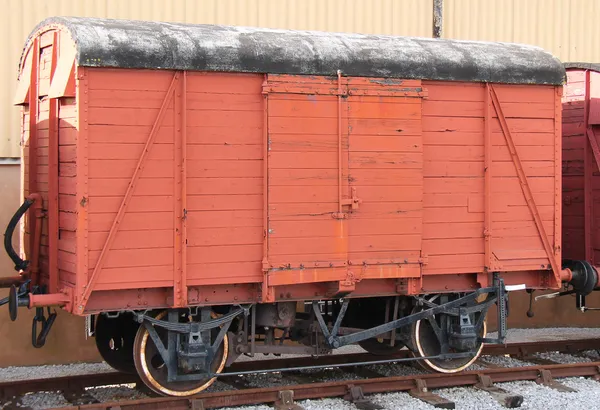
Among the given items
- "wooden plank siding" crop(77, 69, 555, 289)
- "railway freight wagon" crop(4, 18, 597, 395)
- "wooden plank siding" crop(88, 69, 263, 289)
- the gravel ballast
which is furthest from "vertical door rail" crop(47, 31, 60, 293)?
the gravel ballast

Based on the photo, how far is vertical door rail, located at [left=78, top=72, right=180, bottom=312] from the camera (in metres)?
7.76

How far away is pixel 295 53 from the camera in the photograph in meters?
8.48

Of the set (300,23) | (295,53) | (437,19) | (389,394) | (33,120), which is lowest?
(389,394)

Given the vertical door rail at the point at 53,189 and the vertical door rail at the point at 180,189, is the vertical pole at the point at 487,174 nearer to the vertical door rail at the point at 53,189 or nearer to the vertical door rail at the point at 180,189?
the vertical door rail at the point at 180,189

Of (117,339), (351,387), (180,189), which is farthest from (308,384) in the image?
(180,189)

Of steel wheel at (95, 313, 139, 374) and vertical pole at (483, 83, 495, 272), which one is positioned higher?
vertical pole at (483, 83, 495, 272)

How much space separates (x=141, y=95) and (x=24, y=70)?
2165 millimetres

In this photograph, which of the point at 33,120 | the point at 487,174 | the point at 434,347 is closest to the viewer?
the point at 33,120

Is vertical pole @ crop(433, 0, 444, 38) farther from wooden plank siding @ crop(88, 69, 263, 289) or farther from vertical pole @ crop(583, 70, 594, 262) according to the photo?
wooden plank siding @ crop(88, 69, 263, 289)

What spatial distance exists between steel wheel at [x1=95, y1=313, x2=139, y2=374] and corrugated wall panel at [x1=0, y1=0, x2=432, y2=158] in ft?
9.37

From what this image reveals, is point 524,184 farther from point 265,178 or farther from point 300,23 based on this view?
point 300,23

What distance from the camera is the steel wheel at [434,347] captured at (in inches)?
375

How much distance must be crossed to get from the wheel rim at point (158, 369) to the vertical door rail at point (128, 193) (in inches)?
37.3

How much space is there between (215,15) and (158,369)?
17.1 ft
